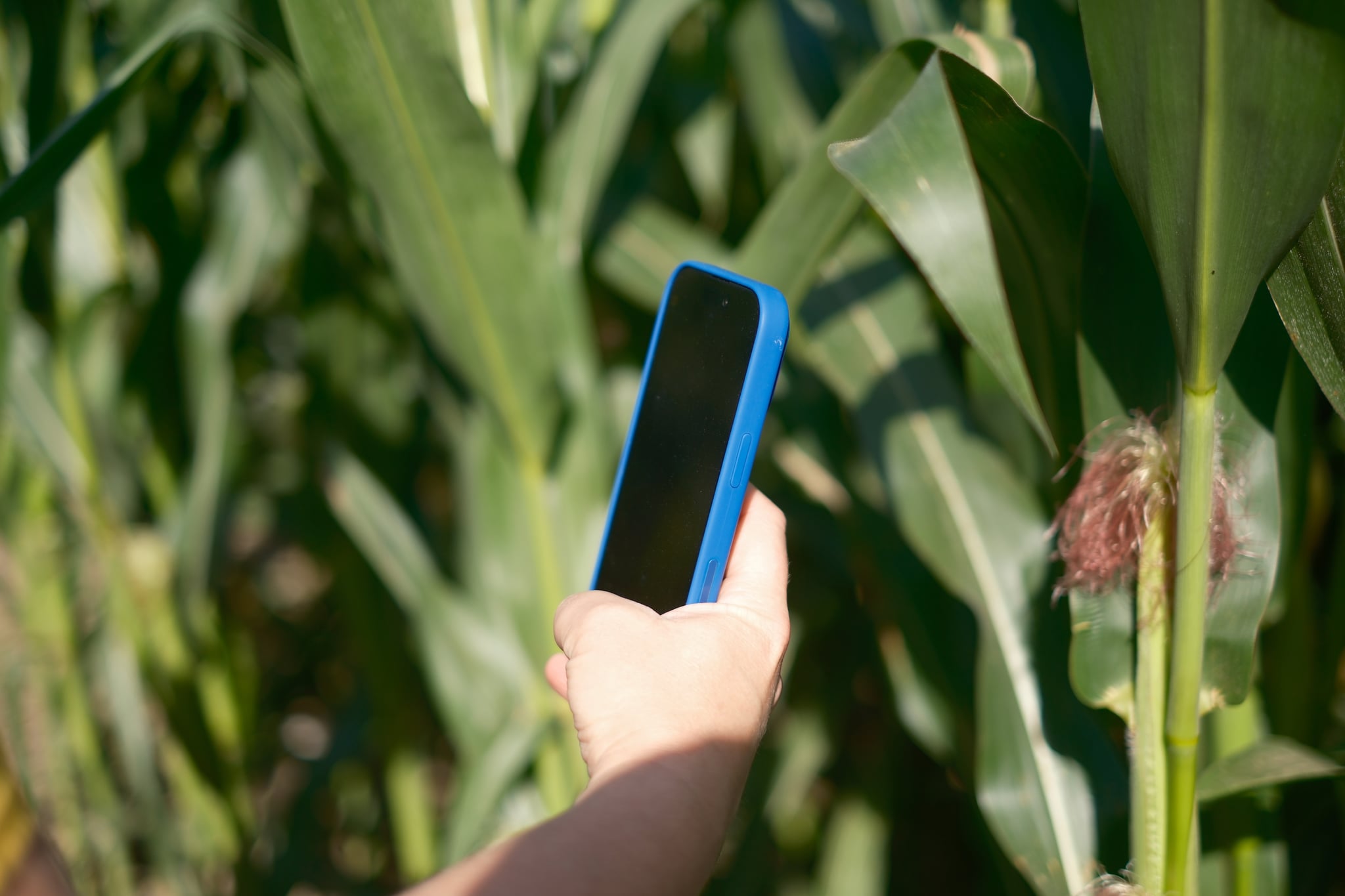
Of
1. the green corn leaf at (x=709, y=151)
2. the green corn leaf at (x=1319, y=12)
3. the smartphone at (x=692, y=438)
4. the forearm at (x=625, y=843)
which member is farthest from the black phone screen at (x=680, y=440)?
the green corn leaf at (x=709, y=151)

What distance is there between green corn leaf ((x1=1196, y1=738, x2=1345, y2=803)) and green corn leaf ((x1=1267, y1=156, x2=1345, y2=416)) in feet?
0.56

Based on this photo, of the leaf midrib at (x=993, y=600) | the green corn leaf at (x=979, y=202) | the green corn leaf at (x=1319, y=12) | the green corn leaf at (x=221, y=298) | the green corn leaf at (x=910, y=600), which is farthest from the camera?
the green corn leaf at (x=221, y=298)

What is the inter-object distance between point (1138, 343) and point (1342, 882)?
25.3 inches

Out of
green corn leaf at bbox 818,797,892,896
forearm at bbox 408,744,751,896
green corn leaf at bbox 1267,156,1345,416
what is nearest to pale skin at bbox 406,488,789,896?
forearm at bbox 408,744,751,896

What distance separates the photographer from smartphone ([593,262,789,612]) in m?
0.42

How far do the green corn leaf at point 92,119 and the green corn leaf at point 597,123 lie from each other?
0.21 metres

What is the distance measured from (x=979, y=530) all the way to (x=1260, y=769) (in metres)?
0.19

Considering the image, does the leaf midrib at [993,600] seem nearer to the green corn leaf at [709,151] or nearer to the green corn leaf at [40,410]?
the green corn leaf at [709,151]

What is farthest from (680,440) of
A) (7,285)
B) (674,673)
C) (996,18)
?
(7,285)

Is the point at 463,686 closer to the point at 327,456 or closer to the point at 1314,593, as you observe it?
the point at 327,456

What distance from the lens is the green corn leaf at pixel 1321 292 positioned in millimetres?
364

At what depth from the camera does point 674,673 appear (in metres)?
0.37

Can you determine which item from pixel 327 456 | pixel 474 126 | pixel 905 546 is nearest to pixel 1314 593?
pixel 905 546

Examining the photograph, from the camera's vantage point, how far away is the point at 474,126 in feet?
1.68
